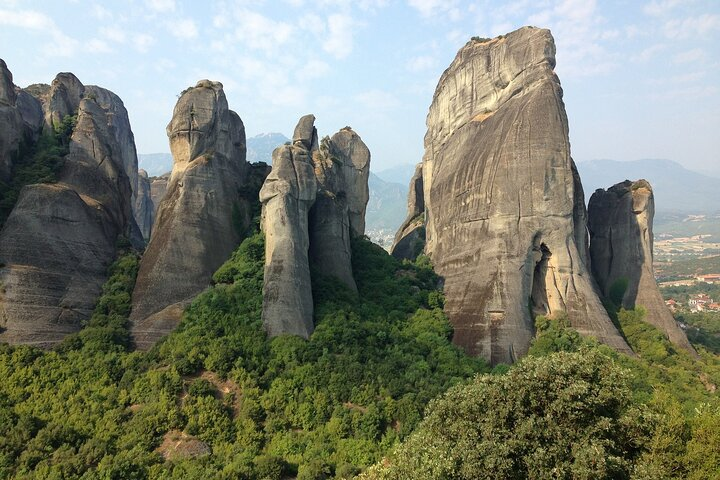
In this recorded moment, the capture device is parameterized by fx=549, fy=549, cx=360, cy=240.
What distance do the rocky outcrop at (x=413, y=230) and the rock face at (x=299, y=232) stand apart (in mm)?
8666

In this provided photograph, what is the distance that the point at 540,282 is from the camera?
102 feet

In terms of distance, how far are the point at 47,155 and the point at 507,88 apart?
1144 inches

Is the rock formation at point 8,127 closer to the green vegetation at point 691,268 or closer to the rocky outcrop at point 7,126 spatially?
the rocky outcrop at point 7,126

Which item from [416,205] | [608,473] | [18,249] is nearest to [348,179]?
[416,205]

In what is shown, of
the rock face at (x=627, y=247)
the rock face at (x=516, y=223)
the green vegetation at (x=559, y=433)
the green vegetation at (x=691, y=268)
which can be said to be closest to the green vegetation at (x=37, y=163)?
the rock face at (x=516, y=223)

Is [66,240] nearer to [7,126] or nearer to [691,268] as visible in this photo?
[7,126]

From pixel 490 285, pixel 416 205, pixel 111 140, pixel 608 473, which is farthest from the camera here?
pixel 416 205

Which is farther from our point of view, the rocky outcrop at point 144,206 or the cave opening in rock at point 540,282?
the rocky outcrop at point 144,206

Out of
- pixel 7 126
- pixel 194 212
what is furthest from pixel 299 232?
pixel 7 126

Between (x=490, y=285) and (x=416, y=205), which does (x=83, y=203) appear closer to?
(x=490, y=285)

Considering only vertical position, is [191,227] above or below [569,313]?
above

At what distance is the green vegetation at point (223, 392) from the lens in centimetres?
1800

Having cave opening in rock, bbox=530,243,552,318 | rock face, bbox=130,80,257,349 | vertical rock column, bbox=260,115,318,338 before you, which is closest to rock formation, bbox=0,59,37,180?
rock face, bbox=130,80,257,349

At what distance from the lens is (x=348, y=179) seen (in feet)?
150
